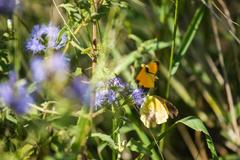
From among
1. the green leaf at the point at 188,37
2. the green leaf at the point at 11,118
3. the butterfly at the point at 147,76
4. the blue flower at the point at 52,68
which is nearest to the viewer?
the blue flower at the point at 52,68

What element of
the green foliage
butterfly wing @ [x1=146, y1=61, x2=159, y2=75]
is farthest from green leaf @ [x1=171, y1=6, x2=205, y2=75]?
butterfly wing @ [x1=146, y1=61, x2=159, y2=75]

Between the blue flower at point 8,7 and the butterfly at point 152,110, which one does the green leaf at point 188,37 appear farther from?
the blue flower at point 8,7

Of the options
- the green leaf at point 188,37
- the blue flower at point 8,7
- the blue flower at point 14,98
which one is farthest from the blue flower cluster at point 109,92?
the green leaf at point 188,37

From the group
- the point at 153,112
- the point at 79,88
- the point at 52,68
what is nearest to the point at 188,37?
the point at 153,112

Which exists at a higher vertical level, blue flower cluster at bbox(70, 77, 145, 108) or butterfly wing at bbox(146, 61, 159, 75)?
blue flower cluster at bbox(70, 77, 145, 108)

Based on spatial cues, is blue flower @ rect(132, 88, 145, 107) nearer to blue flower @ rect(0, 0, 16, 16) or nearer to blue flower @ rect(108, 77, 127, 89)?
blue flower @ rect(108, 77, 127, 89)

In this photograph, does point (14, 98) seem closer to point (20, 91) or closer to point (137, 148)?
point (20, 91)
